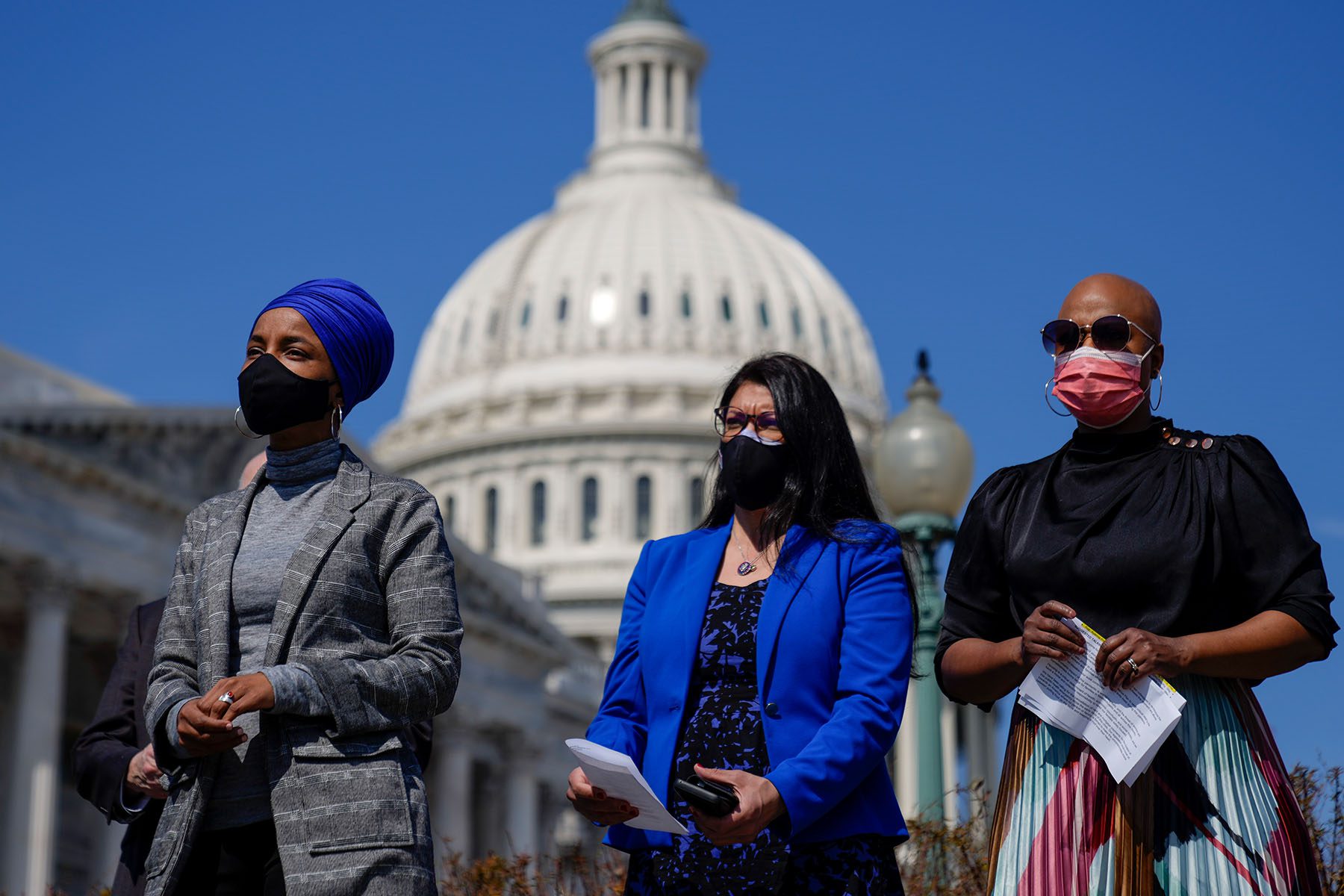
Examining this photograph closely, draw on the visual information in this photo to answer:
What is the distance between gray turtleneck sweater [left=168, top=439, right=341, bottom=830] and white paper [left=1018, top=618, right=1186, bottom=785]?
1.71 meters

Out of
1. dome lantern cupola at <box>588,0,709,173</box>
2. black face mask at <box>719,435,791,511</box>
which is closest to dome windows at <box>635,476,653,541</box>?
dome lantern cupola at <box>588,0,709,173</box>

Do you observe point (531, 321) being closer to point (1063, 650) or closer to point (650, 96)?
point (650, 96)

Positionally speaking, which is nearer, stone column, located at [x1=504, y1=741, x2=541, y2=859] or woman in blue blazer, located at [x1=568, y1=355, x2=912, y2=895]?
woman in blue blazer, located at [x1=568, y1=355, x2=912, y2=895]

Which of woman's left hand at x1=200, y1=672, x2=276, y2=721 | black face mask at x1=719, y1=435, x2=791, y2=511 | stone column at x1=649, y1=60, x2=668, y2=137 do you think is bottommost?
woman's left hand at x1=200, y1=672, x2=276, y2=721

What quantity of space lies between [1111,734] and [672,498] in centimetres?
8381

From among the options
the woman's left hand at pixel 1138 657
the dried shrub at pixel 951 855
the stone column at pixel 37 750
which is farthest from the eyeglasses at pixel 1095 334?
the stone column at pixel 37 750

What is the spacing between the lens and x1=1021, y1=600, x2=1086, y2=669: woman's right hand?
5246 mm

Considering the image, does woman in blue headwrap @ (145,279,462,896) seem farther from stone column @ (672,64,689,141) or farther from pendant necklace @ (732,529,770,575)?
stone column @ (672,64,689,141)

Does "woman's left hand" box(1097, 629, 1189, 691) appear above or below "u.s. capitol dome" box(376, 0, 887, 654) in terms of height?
below

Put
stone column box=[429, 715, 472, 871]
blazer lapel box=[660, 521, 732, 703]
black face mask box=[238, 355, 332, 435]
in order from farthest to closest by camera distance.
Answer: stone column box=[429, 715, 472, 871] < blazer lapel box=[660, 521, 732, 703] < black face mask box=[238, 355, 332, 435]

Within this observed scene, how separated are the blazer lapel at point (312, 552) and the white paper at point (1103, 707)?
1.72m

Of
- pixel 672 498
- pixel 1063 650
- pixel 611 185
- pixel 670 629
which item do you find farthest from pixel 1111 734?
pixel 611 185

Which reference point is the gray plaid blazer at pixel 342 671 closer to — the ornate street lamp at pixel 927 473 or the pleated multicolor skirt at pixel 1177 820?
the pleated multicolor skirt at pixel 1177 820

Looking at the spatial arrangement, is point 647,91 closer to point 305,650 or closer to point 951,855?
point 951,855
